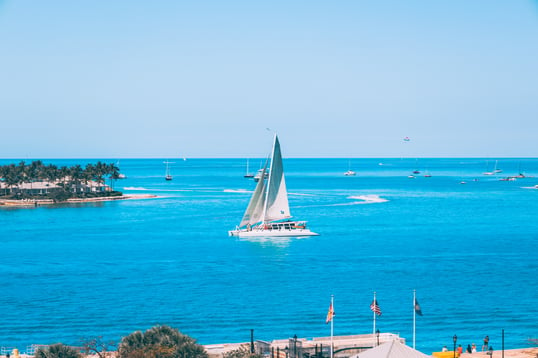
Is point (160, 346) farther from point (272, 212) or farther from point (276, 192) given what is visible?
point (272, 212)

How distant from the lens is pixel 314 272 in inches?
3034

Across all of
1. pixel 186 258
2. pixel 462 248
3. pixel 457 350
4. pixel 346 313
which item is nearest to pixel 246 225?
pixel 186 258

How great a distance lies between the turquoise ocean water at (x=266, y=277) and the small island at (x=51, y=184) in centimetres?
4008

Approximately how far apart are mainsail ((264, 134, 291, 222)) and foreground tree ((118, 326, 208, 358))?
69.8 meters

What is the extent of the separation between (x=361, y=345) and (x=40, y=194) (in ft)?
484

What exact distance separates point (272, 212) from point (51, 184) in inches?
3560

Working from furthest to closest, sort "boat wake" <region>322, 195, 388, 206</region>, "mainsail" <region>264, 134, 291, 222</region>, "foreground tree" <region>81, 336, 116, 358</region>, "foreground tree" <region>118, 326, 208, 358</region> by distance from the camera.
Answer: "boat wake" <region>322, 195, 388, 206</region> → "mainsail" <region>264, 134, 291, 222</region> → "foreground tree" <region>81, 336, 116, 358</region> → "foreground tree" <region>118, 326, 208, 358</region>

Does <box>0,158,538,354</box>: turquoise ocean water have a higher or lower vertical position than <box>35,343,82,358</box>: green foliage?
lower

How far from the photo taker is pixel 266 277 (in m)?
75.4

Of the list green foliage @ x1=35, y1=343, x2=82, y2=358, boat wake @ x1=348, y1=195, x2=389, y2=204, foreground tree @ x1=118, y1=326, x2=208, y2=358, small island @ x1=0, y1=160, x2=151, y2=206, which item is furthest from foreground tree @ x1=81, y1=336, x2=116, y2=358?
small island @ x1=0, y1=160, x2=151, y2=206

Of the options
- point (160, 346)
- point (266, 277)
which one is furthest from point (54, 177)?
point (160, 346)

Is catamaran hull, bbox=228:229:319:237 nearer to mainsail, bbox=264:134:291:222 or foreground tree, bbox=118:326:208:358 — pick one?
mainsail, bbox=264:134:291:222

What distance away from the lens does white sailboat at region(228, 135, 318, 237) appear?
107 m

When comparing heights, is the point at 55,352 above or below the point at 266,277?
above
